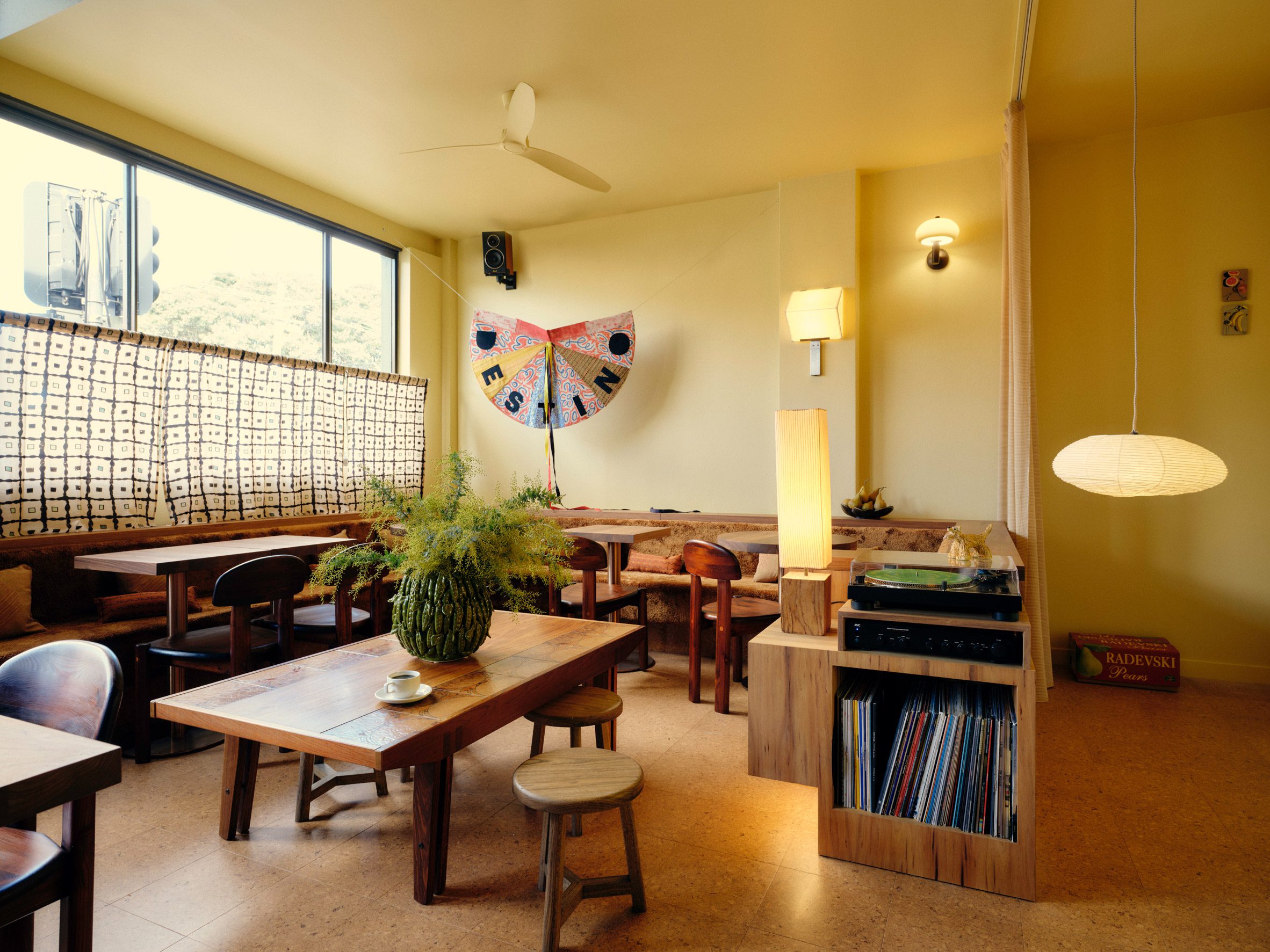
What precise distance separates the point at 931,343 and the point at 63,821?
4.71 m

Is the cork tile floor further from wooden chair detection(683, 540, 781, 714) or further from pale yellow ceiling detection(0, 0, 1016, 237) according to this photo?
pale yellow ceiling detection(0, 0, 1016, 237)

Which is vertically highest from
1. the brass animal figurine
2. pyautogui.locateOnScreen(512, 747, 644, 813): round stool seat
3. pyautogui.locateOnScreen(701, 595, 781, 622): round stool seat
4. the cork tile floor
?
the brass animal figurine

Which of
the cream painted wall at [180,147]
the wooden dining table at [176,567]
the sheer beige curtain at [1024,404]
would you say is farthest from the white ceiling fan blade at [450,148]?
the sheer beige curtain at [1024,404]

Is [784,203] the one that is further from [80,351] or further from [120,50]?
[80,351]

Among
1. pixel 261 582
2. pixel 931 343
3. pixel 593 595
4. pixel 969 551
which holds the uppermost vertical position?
pixel 931 343

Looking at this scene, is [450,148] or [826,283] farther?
[826,283]

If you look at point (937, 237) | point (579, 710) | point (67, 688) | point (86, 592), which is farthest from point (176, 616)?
point (937, 237)

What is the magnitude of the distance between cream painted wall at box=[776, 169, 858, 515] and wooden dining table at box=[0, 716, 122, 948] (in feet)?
13.4

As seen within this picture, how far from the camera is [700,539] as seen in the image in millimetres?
4523

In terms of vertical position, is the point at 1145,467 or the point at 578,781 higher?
the point at 1145,467

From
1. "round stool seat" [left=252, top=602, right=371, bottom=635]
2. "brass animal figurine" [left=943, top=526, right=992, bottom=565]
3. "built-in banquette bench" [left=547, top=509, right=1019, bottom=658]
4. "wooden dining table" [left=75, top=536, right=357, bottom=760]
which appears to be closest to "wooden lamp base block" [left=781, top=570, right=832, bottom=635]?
"brass animal figurine" [left=943, top=526, right=992, bottom=565]

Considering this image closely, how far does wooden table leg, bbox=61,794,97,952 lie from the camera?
123 cm

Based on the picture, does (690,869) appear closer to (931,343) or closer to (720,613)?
(720,613)

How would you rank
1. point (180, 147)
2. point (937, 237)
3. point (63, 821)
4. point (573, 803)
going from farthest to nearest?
1. point (937, 237)
2. point (180, 147)
3. point (573, 803)
4. point (63, 821)
